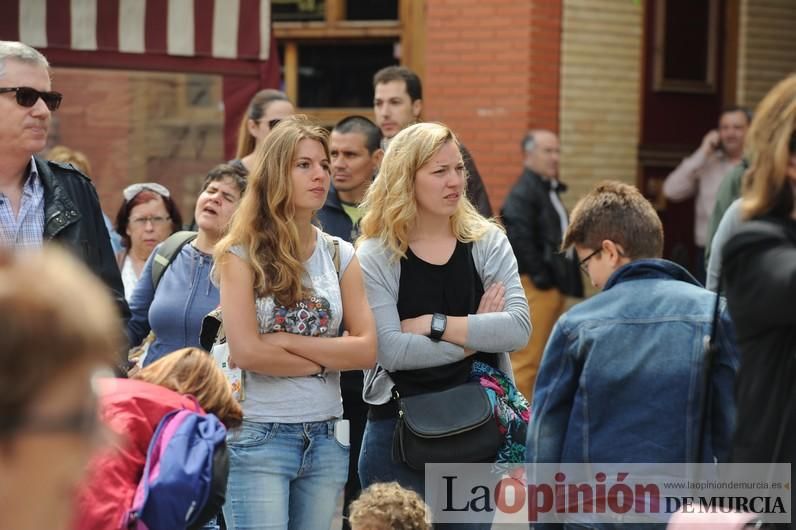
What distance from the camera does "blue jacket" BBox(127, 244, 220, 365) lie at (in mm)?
5473

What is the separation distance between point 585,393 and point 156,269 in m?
2.45

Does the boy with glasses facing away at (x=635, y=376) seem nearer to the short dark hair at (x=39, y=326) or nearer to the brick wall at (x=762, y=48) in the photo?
the short dark hair at (x=39, y=326)

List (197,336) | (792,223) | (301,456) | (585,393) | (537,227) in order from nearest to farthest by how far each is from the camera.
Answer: (792,223) → (585,393) → (301,456) → (197,336) → (537,227)

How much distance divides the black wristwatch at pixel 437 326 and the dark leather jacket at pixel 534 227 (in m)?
5.32

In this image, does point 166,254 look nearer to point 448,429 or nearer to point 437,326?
point 437,326

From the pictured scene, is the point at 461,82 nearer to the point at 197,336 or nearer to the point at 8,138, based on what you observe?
the point at 197,336

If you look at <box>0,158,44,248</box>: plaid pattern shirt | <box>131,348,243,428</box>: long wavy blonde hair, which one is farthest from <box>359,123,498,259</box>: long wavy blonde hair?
<box>0,158,44,248</box>: plaid pattern shirt

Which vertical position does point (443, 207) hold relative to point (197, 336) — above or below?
above

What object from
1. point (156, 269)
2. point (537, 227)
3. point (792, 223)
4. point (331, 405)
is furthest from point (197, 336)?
point (537, 227)

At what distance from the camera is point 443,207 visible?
16.5 feet

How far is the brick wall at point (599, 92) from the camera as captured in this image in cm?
1120

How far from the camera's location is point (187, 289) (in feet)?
18.2

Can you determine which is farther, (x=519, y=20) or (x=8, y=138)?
(x=519, y=20)

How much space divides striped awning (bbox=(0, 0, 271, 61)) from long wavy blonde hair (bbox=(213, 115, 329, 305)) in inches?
177
